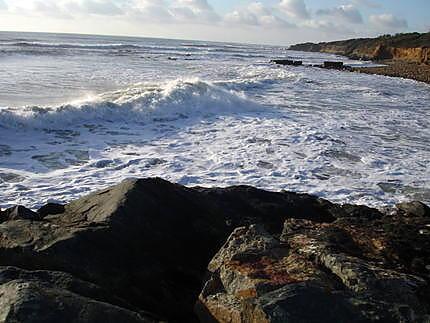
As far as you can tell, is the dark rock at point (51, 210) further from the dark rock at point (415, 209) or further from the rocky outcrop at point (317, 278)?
the dark rock at point (415, 209)

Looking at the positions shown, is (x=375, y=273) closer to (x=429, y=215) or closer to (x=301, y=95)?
(x=429, y=215)

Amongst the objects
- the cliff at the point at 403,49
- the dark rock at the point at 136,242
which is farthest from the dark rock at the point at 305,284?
the cliff at the point at 403,49

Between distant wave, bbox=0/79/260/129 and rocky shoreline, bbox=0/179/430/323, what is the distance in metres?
7.11

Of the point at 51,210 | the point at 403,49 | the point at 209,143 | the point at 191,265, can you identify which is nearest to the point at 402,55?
the point at 403,49

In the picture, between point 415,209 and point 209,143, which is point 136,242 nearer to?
point 415,209

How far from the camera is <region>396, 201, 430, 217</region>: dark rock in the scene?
19.6 feet

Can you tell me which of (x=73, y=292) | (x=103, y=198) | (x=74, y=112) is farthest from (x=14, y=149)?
(x=73, y=292)

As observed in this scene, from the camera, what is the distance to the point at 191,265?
12.9 ft

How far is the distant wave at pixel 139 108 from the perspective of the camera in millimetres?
11422

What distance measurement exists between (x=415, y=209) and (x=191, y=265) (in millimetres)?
3691

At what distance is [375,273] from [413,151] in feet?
26.6

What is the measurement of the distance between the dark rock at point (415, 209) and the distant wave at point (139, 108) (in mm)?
8390

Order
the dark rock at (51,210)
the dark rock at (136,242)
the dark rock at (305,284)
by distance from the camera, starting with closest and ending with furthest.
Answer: the dark rock at (305,284) → the dark rock at (136,242) → the dark rock at (51,210)

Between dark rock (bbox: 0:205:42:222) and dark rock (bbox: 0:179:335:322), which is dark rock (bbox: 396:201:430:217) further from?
dark rock (bbox: 0:205:42:222)
